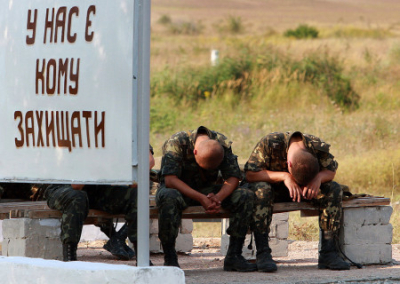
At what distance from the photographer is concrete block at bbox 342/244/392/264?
6.00 m

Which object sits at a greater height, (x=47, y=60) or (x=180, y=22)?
(x=180, y=22)

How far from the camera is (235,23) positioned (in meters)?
39.2

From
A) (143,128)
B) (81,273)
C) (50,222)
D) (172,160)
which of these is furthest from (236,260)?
(143,128)

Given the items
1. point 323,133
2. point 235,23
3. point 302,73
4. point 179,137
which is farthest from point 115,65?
point 235,23

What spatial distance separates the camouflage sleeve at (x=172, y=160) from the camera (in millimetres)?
5492

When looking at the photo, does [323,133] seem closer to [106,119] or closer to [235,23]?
[106,119]

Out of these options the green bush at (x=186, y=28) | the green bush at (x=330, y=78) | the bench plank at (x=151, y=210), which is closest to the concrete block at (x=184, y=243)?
the bench plank at (x=151, y=210)

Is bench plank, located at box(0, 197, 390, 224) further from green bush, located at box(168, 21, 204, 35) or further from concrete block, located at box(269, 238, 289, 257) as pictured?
green bush, located at box(168, 21, 204, 35)

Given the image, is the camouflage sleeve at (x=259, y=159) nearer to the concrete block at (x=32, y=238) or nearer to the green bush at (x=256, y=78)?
the concrete block at (x=32, y=238)

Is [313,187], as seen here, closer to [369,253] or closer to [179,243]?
[369,253]

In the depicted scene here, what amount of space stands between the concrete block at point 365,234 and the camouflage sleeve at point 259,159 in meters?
0.88

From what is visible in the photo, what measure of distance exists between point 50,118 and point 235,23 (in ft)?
116

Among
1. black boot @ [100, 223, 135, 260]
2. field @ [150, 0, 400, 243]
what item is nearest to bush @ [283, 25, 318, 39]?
field @ [150, 0, 400, 243]

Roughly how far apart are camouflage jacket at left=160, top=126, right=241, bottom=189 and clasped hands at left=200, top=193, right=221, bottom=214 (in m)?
0.23
